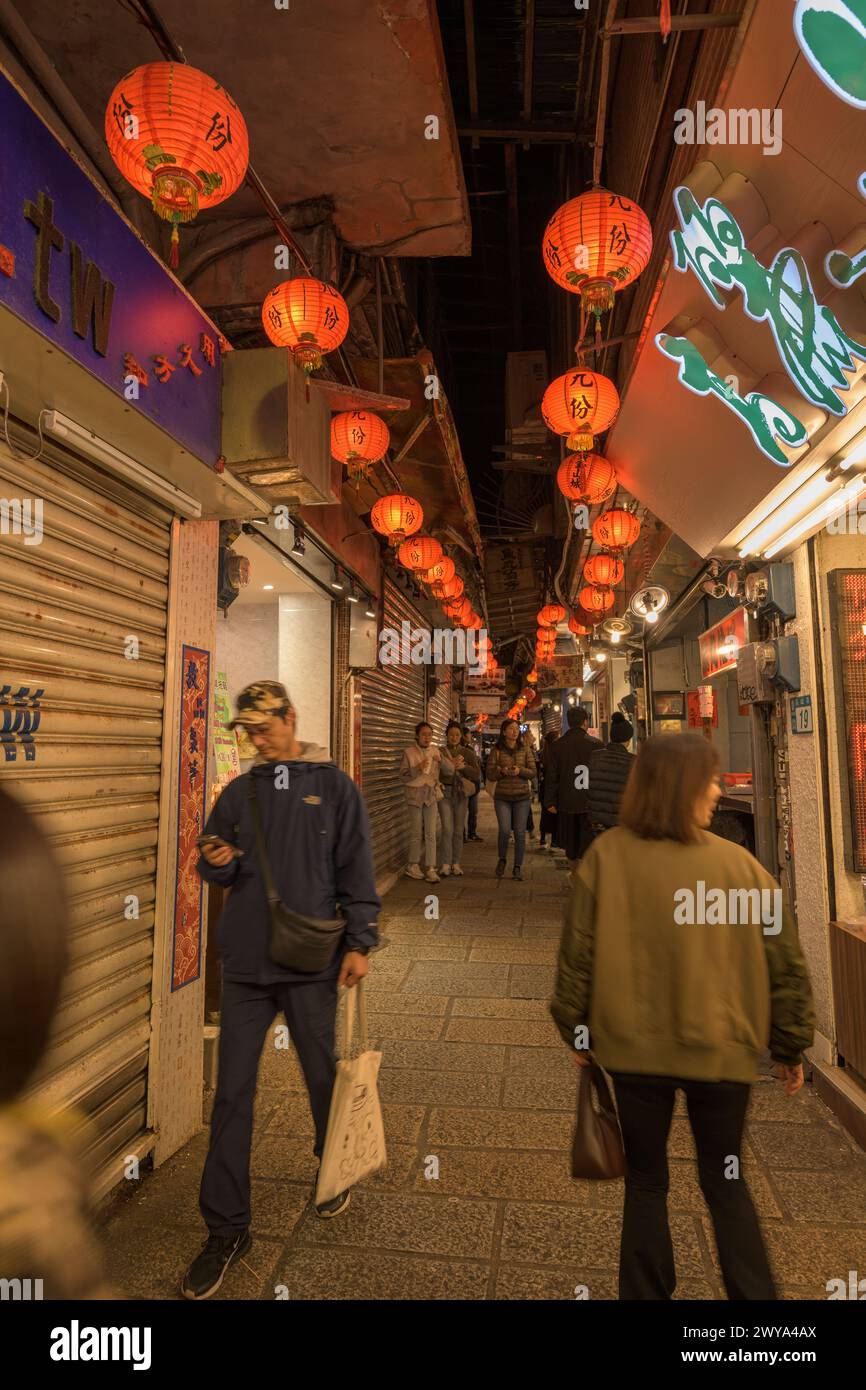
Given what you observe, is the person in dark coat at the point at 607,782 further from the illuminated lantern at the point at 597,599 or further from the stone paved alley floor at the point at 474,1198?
the illuminated lantern at the point at 597,599

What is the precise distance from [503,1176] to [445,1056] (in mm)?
1522

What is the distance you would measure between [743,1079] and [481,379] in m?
17.3

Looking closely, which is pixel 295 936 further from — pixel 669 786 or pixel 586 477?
Answer: pixel 586 477

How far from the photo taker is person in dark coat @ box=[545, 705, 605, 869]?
9898mm

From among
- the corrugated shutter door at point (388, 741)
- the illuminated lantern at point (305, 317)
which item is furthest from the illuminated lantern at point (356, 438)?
the corrugated shutter door at point (388, 741)

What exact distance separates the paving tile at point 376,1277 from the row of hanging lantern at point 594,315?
5.33 m

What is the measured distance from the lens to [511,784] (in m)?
11.9

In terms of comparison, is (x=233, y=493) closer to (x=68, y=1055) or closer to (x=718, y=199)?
(x=68, y=1055)

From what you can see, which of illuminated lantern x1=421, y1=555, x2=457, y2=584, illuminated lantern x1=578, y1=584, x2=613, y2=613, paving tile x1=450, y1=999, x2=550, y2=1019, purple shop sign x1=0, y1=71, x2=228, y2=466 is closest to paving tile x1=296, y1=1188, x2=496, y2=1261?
paving tile x1=450, y1=999, x2=550, y2=1019

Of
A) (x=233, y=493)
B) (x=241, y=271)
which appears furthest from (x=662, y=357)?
(x=233, y=493)

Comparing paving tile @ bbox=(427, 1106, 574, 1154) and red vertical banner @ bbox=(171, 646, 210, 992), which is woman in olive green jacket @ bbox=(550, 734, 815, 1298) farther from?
red vertical banner @ bbox=(171, 646, 210, 992)

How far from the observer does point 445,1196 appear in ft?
12.0

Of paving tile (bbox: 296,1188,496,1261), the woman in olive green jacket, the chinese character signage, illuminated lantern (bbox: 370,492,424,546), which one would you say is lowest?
paving tile (bbox: 296,1188,496,1261)

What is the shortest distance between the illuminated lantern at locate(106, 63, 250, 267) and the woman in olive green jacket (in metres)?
3.25
